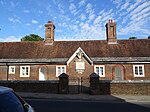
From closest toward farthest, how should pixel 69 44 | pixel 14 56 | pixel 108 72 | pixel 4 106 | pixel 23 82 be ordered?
pixel 4 106 → pixel 23 82 → pixel 108 72 → pixel 14 56 → pixel 69 44

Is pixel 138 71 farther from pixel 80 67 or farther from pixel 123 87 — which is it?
pixel 123 87

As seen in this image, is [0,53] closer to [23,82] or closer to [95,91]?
[23,82]

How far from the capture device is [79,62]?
25.9 m

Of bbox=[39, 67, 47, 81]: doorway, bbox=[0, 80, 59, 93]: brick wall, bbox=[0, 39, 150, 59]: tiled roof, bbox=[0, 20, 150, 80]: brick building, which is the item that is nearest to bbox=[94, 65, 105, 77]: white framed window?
bbox=[0, 20, 150, 80]: brick building

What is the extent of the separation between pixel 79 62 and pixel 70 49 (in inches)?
152

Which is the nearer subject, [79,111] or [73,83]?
[79,111]

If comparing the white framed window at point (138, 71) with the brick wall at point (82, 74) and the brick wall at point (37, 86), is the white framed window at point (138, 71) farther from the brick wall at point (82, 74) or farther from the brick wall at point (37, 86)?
the brick wall at point (37, 86)

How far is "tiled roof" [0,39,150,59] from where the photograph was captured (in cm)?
2728

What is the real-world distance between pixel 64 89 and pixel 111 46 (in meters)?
13.8

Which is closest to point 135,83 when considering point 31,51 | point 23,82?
point 23,82

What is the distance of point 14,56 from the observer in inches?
1096

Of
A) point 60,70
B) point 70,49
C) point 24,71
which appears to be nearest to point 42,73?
point 24,71

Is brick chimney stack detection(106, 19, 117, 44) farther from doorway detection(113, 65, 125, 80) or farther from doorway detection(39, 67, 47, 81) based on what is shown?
doorway detection(39, 67, 47, 81)

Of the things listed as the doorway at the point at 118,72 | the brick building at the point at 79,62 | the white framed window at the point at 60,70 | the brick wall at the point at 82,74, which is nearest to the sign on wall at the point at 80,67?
the brick building at the point at 79,62
